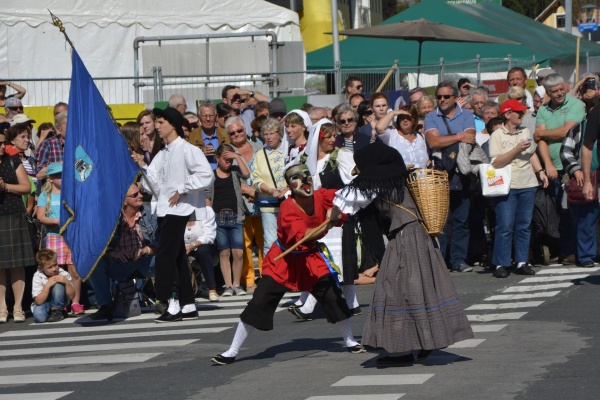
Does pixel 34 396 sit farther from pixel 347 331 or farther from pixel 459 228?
pixel 459 228

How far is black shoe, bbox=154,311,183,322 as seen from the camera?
1311 centimetres

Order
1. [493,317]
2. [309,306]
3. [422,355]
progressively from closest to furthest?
1. [422,355]
2. [493,317]
3. [309,306]

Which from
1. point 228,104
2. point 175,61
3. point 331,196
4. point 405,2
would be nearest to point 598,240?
point 228,104

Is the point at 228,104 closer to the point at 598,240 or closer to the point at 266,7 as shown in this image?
the point at 598,240

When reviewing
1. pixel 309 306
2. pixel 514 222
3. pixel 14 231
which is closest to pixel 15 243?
pixel 14 231

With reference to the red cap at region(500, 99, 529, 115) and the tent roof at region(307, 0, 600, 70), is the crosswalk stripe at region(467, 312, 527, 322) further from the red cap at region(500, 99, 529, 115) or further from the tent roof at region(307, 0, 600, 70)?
the tent roof at region(307, 0, 600, 70)

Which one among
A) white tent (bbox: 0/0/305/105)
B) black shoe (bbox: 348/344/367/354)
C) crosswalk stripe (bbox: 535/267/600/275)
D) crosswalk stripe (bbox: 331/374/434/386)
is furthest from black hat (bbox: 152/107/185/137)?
white tent (bbox: 0/0/305/105)

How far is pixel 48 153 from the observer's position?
15.3m

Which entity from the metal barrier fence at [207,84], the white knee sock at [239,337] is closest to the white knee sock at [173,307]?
the white knee sock at [239,337]

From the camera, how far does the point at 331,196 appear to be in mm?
10500

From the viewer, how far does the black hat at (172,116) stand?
505 inches

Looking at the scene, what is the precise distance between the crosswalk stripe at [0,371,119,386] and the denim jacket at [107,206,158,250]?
3.67 meters

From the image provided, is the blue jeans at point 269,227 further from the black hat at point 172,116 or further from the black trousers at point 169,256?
the black hat at point 172,116

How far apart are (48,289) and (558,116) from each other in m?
6.43
